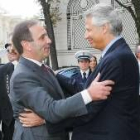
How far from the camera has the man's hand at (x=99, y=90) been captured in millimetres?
3129

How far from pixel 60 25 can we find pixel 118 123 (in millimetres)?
20621

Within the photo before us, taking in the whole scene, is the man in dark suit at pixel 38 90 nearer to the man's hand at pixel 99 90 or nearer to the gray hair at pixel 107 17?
the man's hand at pixel 99 90

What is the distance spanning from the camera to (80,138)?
137 inches

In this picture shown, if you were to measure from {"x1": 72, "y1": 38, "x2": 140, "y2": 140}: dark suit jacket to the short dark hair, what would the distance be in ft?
1.82

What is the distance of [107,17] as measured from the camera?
11.2 ft

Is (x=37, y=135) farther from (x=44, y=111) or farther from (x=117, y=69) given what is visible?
(x=117, y=69)

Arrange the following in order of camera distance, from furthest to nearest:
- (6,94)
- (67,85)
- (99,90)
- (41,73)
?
(6,94) → (67,85) → (41,73) → (99,90)

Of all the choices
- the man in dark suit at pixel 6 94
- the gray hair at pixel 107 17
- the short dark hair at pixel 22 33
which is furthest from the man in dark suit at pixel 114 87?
the man in dark suit at pixel 6 94

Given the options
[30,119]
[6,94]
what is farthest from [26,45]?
[6,94]

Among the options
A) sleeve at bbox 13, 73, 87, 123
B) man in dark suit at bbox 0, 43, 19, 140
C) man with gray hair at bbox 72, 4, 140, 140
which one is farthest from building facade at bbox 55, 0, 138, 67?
sleeve at bbox 13, 73, 87, 123

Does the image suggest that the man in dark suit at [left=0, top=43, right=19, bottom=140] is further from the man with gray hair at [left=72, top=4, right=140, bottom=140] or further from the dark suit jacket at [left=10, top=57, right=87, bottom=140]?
the man with gray hair at [left=72, top=4, right=140, bottom=140]

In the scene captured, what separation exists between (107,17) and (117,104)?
0.61 meters

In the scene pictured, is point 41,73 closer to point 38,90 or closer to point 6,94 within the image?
point 38,90

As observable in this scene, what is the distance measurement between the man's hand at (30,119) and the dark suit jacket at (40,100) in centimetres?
4
